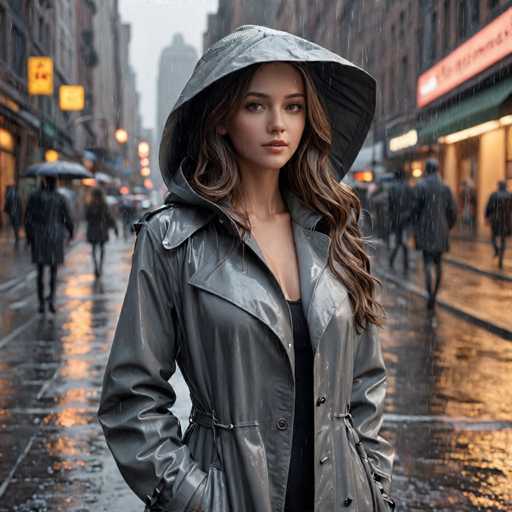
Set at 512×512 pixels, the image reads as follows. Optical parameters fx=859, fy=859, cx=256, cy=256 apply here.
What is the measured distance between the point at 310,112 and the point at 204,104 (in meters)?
0.30

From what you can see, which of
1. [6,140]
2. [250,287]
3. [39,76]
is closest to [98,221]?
[39,76]

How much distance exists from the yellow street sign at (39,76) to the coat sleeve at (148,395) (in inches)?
1199

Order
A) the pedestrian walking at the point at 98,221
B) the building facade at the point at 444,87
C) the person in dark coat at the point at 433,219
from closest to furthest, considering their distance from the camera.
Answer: the person in dark coat at the point at 433,219 → the pedestrian walking at the point at 98,221 → the building facade at the point at 444,87

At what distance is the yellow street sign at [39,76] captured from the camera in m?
31.2

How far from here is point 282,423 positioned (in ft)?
6.94

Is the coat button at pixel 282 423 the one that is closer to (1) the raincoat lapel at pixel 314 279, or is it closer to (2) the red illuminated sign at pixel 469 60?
(1) the raincoat lapel at pixel 314 279

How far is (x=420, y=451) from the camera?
577cm

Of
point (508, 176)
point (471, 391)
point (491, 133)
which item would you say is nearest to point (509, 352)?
point (471, 391)

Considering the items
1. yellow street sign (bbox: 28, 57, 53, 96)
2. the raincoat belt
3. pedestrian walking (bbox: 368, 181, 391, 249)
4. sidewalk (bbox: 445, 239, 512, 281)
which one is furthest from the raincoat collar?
yellow street sign (bbox: 28, 57, 53, 96)

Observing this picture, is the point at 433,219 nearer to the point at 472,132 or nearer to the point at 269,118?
the point at 269,118

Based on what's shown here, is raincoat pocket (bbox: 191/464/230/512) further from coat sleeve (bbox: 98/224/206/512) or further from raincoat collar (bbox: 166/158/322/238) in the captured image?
raincoat collar (bbox: 166/158/322/238)

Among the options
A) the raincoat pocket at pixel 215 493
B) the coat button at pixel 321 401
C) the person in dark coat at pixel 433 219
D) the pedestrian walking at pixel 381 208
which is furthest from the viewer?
the pedestrian walking at pixel 381 208

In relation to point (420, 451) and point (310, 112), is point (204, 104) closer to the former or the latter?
point (310, 112)

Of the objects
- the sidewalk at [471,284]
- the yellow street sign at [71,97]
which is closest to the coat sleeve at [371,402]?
the sidewalk at [471,284]
